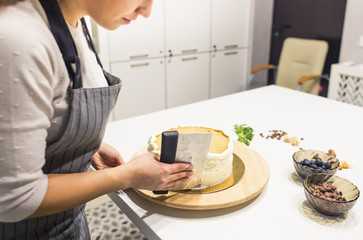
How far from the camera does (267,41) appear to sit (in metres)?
4.47

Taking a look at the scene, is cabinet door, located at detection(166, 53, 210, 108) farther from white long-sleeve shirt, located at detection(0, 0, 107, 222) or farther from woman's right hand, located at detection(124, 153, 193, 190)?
white long-sleeve shirt, located at detection(0, 0, 107, 222)

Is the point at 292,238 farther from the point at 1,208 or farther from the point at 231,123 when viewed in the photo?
the point at 231,123

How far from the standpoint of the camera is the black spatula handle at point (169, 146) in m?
0.78

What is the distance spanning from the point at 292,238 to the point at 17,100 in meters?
0.70

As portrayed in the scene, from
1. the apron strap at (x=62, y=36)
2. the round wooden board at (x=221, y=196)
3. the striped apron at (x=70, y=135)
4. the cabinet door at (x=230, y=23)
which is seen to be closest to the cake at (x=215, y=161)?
the round wooden board at (x=221, y=196)

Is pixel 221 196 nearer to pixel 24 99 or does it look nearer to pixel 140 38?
pixel 24 99

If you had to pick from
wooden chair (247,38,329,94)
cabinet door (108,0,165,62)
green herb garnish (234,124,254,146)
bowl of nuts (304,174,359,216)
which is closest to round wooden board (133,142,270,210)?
bowl of nuts (304,174,359,216)

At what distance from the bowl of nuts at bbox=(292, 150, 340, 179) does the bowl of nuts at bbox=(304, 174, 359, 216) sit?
0.06 metres

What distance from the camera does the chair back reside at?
10.1ft

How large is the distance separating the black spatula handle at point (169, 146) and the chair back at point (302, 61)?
2661mm

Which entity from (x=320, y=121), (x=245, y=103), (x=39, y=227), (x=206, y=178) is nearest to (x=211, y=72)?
(x=245, y=103)

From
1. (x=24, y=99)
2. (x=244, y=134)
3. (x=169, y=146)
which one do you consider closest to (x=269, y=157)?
(x=244, y=134)

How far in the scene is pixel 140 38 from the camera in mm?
3146

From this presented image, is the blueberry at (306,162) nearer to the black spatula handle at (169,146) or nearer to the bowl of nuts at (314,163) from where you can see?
the bowl of nuts at (314,163)
